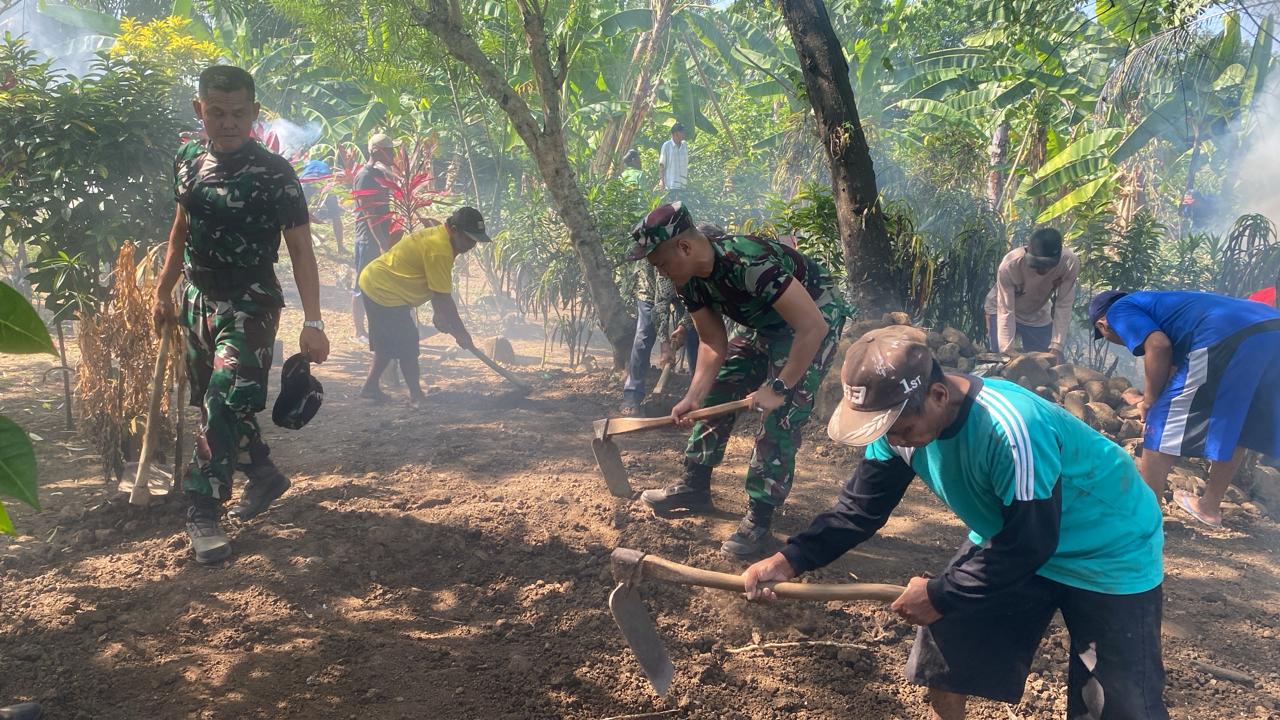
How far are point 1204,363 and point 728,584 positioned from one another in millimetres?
2915

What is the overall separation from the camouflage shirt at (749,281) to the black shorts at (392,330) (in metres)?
3.34

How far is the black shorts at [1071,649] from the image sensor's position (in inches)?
83.0

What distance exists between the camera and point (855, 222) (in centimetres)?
580

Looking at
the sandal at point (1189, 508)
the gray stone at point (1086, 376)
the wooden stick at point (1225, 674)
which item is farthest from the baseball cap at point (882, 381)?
the gray stone at point (1086, 376)

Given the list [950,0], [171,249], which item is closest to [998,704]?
[171,249]

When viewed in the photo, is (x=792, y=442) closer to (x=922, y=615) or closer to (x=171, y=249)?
(x=922, y=615)

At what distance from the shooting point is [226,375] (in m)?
3.50

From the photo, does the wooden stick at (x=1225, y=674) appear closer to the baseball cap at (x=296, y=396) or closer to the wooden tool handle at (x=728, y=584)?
the wooden tool handle at (x=728, y=584)

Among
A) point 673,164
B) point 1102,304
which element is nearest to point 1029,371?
point 1102,304

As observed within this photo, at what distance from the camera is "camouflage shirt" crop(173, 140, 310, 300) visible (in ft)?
11.4

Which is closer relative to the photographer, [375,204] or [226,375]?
[226,375]

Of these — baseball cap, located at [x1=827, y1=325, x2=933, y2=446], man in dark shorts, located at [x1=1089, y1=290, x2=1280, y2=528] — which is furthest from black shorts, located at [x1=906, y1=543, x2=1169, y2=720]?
man in dark shorts, located at [x1=1089, y1=290, x2=1280, y2=528]

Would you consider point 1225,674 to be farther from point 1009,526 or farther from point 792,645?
point 1009,526

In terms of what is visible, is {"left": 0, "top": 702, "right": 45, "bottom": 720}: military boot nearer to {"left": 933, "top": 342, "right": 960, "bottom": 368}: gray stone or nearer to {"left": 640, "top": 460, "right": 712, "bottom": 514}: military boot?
{"left": 640, "top": 460, "right": 712, "bottom": 514}: military boot
